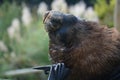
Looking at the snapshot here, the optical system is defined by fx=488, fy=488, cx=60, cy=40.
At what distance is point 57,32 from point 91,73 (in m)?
0.16

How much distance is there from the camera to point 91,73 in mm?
1454

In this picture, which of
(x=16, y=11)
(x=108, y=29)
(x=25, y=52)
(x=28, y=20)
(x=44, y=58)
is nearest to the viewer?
(x=108, y=29)

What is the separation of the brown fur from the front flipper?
0.6 inches

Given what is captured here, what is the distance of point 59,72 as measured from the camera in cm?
147

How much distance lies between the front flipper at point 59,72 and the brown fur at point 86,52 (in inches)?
0.6

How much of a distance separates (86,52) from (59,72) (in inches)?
4.2

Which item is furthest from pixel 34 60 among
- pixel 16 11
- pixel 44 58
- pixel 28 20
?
pixel 16 11

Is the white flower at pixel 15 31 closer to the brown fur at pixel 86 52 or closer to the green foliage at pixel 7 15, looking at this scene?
the green foliage at pixel 7 15

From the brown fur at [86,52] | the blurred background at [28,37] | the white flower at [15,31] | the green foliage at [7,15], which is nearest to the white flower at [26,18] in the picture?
the blurred background at [28,37]

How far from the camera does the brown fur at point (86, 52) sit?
1.44 meters

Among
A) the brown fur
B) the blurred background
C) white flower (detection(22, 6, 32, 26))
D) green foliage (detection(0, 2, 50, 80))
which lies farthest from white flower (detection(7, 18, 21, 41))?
the brown fur

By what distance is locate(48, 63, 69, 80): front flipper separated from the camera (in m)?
1.47

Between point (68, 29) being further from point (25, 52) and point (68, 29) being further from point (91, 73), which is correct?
point (25, 52)

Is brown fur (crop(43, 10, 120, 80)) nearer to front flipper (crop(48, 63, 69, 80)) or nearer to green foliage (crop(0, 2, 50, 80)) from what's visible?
front flipper (crop(48, 63, 69, 80))
